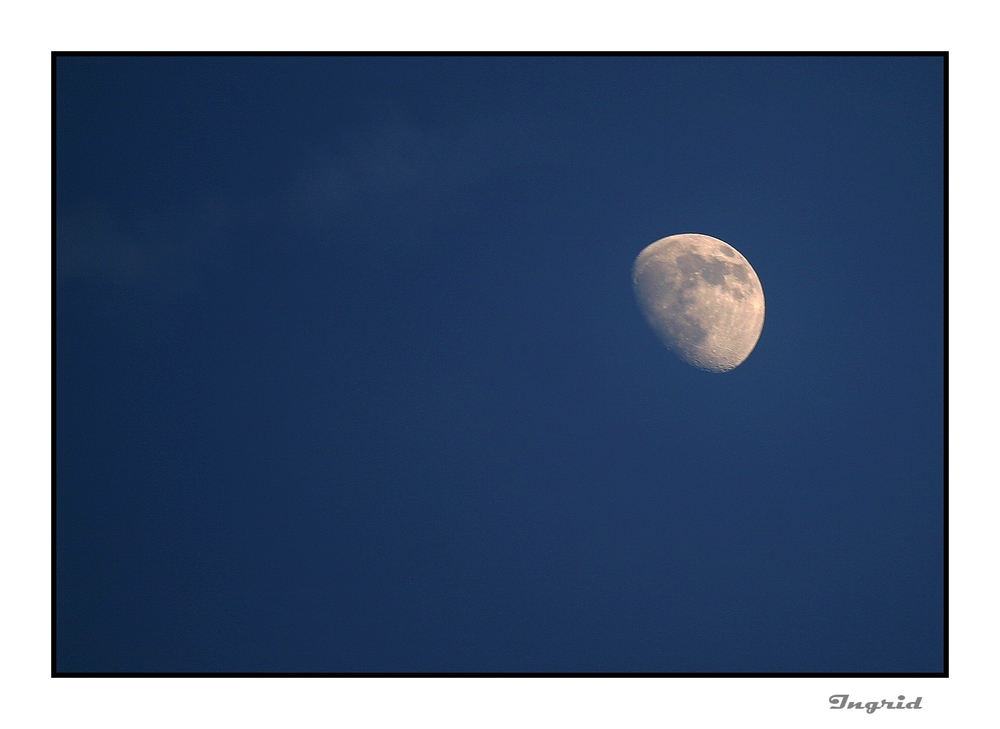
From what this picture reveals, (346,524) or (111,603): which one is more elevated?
(346,524)

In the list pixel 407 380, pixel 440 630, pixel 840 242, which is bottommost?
pixel 440 630

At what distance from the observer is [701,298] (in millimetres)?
4199

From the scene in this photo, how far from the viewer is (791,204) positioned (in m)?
4.25

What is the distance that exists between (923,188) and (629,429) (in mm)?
2550

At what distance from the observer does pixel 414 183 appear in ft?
14.1

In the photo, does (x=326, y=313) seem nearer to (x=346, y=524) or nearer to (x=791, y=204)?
(x=346, y=524)

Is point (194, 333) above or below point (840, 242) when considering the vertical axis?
below

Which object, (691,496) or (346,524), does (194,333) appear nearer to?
(346,524)

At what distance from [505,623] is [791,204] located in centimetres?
344

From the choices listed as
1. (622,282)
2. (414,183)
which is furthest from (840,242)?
(414,183)

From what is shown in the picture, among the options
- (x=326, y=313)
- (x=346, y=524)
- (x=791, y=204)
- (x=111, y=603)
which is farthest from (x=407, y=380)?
(x=791, y=204)

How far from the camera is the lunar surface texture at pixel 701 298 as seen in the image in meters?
4.19

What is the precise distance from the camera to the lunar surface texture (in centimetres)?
419

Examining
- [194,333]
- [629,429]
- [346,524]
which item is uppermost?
[194,333]
